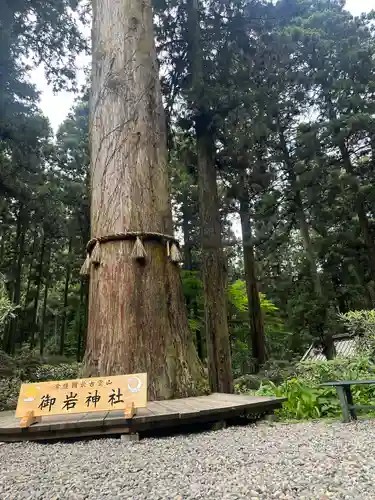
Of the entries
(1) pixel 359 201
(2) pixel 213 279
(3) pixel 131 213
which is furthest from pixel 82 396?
(1) pixel 359 201

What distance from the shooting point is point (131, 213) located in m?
3.98

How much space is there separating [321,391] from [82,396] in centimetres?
259

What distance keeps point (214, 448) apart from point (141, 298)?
1.62 metres

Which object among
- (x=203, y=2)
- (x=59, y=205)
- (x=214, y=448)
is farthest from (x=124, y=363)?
(x=59, y=205)

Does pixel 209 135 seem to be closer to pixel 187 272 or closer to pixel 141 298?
pixel 141 298

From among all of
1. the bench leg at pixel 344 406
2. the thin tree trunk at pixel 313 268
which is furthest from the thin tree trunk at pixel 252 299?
the bench leg at pixel 344 406

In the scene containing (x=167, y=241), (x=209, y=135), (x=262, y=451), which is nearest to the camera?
(x=262, y=451)

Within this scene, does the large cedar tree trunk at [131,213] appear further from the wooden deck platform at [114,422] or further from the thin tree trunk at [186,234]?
the thin tree trunk at [186,234]

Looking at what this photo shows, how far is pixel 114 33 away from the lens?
4727mm

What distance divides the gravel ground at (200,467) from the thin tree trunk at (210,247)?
3.47 metres

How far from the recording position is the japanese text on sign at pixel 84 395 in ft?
8.96

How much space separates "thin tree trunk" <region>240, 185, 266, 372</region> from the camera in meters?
10.6

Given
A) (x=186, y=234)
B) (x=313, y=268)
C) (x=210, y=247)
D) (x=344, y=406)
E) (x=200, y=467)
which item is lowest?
(x=200, y=467)

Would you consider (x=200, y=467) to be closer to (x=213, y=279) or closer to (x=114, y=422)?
(x=114, y=422)
